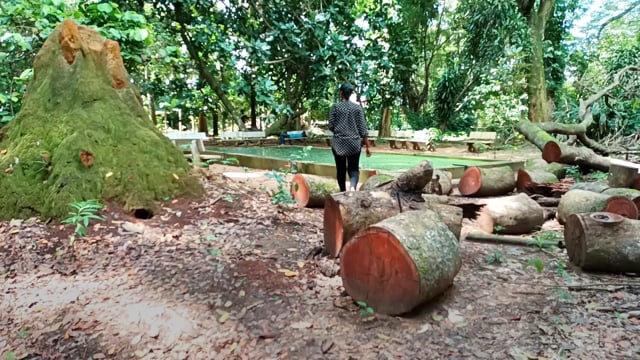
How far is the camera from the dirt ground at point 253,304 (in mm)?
2229

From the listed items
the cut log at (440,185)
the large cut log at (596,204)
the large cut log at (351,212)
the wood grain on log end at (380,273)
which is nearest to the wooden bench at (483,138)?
the cut log at (440,185)

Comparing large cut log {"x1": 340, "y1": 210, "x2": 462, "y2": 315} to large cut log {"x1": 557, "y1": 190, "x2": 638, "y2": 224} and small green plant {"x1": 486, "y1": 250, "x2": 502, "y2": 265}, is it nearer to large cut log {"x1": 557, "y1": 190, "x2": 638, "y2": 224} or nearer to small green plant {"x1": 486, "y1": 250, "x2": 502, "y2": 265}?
small green plant {"x1": 486, "y1": 250, "x2": 502, "y2": 265}

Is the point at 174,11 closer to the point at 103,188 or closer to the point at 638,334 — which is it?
the point at 103,188

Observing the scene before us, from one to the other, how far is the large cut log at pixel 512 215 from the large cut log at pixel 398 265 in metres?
1.99

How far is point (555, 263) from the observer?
3.47 meters

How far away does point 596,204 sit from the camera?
443 centimetres

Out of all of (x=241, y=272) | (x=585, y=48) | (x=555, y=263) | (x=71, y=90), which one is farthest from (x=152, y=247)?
(x=585, y=48)

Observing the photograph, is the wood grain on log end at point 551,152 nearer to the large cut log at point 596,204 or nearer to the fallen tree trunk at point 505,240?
the large cut log at point 596,204

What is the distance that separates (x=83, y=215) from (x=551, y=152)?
650 centimetres

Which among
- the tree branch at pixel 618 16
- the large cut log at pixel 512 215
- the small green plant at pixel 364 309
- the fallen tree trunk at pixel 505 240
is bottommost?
the small green plant at pixel 364 309

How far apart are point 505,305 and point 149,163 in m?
3.66

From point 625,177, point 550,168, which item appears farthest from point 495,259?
point 550,168

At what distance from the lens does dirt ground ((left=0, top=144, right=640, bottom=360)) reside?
7.31 feet

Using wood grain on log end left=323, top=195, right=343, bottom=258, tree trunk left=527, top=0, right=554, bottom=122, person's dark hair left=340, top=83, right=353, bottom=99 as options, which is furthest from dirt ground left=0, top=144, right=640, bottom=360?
tree trunk left=527, top=0, right=554, bottom=122
